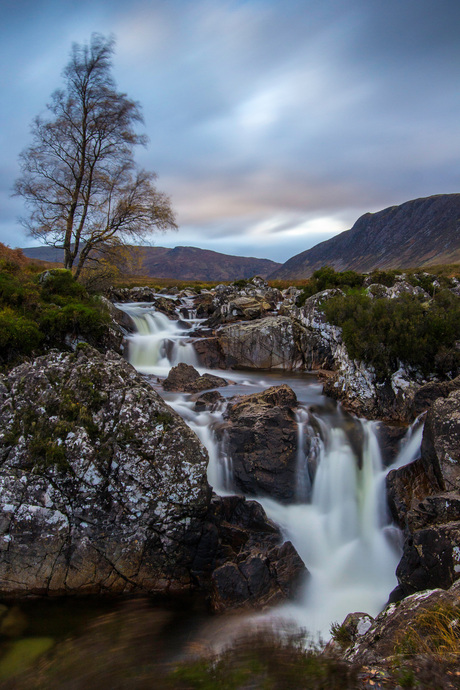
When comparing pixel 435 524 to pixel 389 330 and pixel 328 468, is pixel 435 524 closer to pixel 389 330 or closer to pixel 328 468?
pixel 328 468

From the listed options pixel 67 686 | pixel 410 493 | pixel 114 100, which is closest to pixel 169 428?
pixel 67 686

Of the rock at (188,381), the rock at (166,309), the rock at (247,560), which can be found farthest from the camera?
the rock at (166,309)

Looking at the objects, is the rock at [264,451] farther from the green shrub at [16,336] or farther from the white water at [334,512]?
the green shrub at [16,336]

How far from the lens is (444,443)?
7164 millimetres

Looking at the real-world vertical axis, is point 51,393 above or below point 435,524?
above

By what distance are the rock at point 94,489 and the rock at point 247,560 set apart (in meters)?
0.57

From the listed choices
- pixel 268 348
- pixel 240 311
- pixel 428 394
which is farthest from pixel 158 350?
pixel 428 394

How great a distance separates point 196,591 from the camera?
6207 mm

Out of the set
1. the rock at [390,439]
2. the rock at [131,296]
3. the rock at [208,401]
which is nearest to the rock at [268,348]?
the rock at [208,401]

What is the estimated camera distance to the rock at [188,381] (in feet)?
47.1

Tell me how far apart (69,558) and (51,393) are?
9.74ft

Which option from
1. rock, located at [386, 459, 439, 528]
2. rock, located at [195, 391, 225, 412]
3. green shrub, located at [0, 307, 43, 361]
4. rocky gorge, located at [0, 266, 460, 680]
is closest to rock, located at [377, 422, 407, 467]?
rocky gorge, located at [0, 266, 460, 680]

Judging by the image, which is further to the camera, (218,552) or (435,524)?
(218,552)

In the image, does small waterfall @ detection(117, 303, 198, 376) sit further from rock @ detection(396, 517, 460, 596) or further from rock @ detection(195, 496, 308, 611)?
rock @ detection(396, 517, 460, 596)
